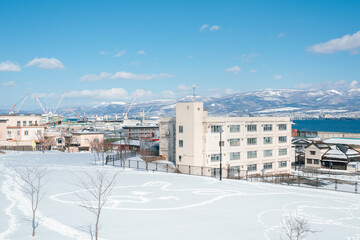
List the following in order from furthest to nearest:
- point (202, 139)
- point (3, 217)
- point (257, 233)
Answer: point (202, 139) → point (3, 217) → point (257, 233)

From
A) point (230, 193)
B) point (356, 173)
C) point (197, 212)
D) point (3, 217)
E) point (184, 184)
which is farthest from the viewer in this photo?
point (356, 173)

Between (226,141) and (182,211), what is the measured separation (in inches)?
1137

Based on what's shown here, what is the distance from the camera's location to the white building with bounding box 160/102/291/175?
44250mm

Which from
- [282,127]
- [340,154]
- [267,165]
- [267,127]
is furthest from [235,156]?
[340,154]

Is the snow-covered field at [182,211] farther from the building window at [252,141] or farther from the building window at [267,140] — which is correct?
the building window at [267,140]

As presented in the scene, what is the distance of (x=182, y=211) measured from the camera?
1862 cm

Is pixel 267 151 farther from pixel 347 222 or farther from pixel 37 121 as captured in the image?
pixel 37 121

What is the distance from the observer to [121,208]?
19.0 m

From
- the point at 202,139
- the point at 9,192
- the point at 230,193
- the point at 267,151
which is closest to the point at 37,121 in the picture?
the point at 202,139

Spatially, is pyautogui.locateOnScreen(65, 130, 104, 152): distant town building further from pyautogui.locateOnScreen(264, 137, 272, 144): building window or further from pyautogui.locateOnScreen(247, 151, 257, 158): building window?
pyautogui.locateOnScreen(264, 137, 272, 144): building window

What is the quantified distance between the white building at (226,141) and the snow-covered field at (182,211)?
16.3 m

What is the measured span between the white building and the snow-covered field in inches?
640

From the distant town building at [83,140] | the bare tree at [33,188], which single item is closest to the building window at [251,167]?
the bare tree at [33,188]

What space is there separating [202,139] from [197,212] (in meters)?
26.3
